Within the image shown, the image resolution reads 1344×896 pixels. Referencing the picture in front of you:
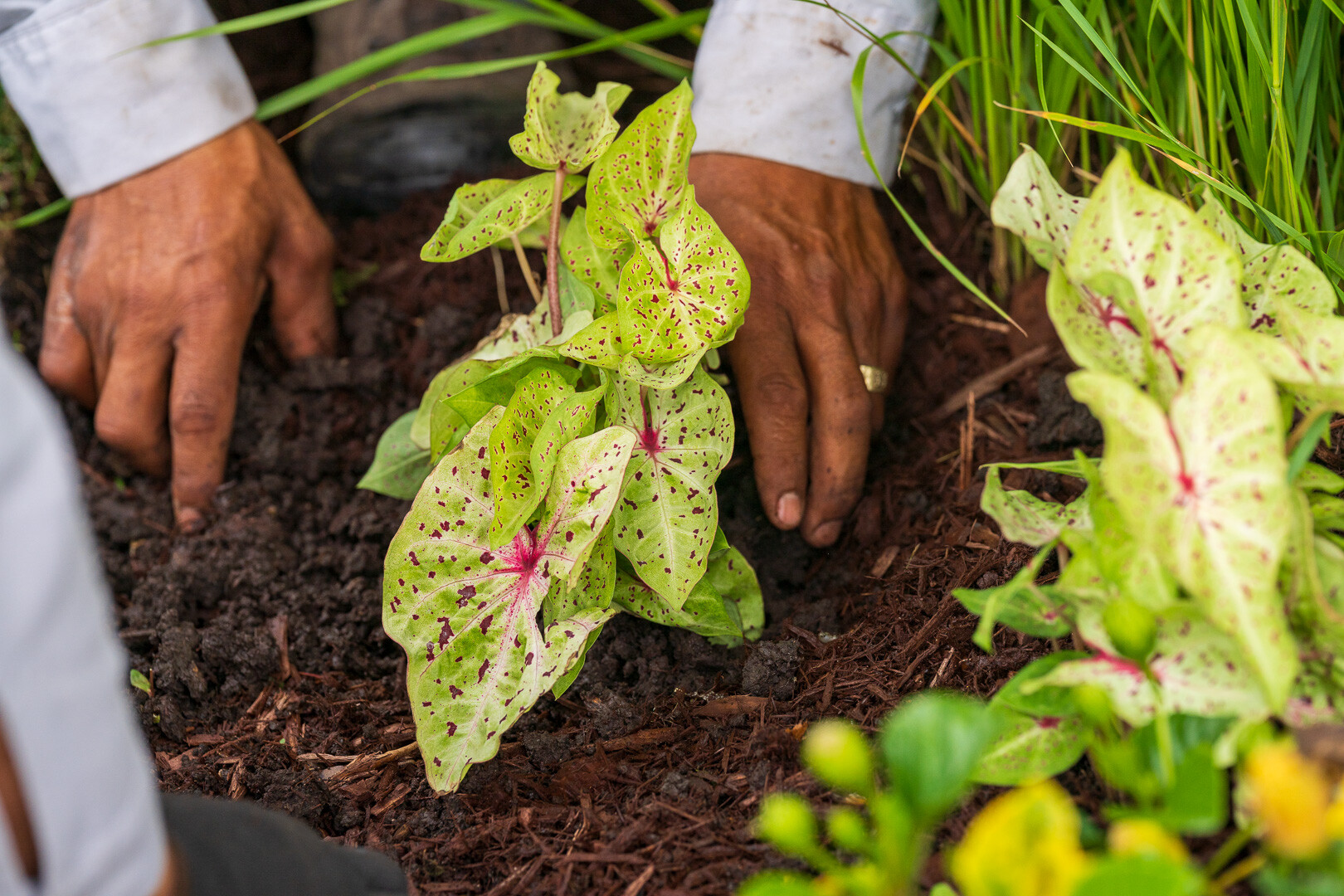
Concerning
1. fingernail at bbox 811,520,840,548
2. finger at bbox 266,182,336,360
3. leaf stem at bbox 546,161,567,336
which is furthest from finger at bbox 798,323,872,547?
finger at bbox 266,182,336,360

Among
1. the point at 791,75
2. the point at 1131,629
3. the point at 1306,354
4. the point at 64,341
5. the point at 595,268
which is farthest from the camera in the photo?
the point at 64,341

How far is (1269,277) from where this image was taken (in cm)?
73

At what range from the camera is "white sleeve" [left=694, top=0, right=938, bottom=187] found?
1255 mm

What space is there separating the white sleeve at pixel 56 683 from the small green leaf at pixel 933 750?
352 mm

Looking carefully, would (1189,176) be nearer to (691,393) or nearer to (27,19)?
(691,393)

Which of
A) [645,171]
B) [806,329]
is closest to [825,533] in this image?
[806,329]

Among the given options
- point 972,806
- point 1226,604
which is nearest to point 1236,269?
point 1226,604

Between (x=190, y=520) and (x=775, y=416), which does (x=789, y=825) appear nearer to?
(x=775, y=416)

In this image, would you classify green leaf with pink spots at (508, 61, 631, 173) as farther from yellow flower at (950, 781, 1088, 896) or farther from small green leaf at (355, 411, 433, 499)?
yellow flower at (950, 781, 1088, 896)

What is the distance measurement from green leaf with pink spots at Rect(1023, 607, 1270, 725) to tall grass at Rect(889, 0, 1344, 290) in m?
0.43

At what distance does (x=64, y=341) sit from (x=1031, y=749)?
55.8 inches

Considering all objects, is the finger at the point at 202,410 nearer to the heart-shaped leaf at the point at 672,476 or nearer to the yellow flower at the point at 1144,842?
the heart-shaped leaf at the point at 672,476

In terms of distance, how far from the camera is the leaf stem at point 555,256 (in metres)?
0.89

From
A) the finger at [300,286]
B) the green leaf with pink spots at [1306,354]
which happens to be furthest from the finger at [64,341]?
the green leaf with pink spots at [1306,354]
